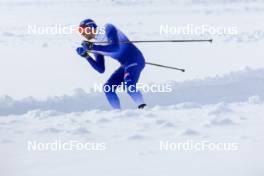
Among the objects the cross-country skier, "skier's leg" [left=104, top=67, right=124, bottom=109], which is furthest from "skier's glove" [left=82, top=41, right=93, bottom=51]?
"skier's leg" [left=104, top=67, right=124, bottom=109]

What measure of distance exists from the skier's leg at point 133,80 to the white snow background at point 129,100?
1.2 inches

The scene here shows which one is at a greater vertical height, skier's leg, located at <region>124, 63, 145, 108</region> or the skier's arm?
the skier's arm

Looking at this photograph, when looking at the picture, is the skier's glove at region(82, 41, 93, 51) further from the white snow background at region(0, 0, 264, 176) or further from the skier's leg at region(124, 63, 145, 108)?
the skier's leg at region(124, 63, 145, 108)

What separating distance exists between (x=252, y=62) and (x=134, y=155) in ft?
2.35

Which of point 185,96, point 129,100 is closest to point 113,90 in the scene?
point 129,100

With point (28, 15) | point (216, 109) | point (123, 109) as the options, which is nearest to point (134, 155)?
point (123, 109)

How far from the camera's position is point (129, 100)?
2.58 metres

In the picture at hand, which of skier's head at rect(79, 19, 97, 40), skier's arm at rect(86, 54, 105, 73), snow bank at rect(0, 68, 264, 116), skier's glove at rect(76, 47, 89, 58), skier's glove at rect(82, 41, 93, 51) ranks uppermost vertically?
skier's head at rect(79, 19, 97, 40)

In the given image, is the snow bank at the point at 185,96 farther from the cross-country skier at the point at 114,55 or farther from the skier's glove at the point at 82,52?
the skier's glove at the point at 82,52

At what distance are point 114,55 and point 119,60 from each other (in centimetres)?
3

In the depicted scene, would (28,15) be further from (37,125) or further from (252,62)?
(252,62)

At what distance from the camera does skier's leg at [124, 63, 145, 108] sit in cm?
255

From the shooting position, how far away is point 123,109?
8.41 feet

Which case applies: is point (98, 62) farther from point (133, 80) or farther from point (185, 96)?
point (185, 96)
